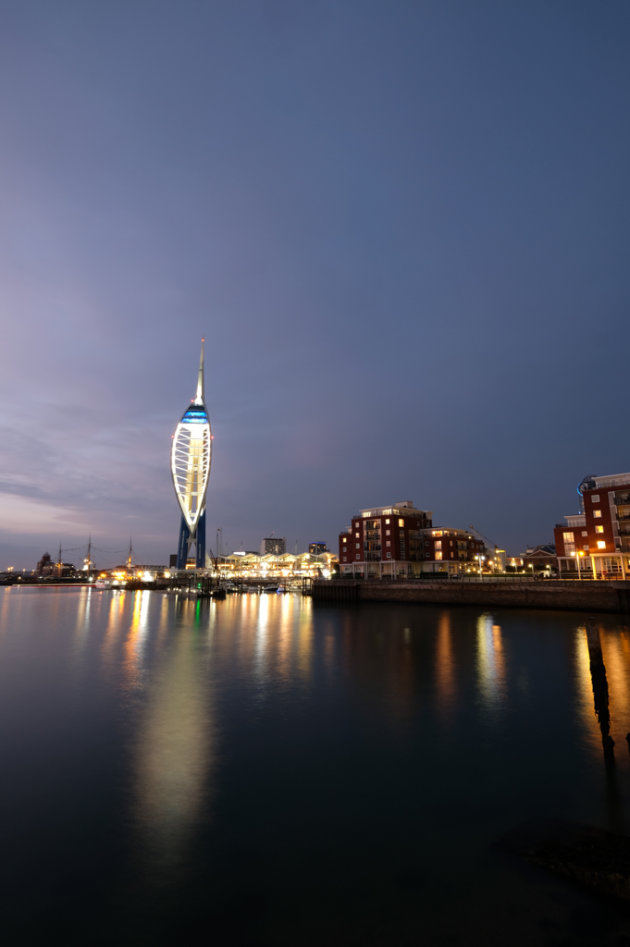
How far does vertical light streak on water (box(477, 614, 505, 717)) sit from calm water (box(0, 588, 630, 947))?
0.21 meters

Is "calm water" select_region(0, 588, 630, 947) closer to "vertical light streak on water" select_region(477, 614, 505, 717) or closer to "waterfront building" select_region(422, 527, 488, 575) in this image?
"vertical light streak on water" select_region(477, 614, 505, 717)

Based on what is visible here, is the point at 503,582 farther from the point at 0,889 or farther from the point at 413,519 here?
the point at 0,889

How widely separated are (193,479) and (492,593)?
380ft

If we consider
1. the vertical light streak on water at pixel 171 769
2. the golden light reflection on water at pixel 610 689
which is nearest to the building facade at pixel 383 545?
the golden light reflection on water at pixel 610 689

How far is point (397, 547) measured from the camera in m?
100

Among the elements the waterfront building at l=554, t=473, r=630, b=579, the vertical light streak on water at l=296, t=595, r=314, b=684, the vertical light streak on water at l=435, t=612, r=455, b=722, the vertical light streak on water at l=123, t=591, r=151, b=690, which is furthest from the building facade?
the vertical light streak on water at l=435, t=612, r=455, b=722

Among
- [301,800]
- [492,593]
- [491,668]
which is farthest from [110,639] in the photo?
[492,593]

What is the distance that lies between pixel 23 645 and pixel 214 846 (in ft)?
116

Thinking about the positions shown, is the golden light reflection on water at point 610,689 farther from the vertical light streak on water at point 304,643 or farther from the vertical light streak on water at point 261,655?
the vertical light streak on water at point 261,655

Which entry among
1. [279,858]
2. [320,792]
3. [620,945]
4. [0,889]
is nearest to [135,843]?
[0,889]

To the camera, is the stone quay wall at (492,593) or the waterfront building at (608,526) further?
the waterfront building at (608,526)

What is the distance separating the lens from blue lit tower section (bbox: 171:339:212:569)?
157375 millimetres

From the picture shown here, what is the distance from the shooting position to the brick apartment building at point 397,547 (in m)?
101

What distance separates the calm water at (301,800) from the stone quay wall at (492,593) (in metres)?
27.6
